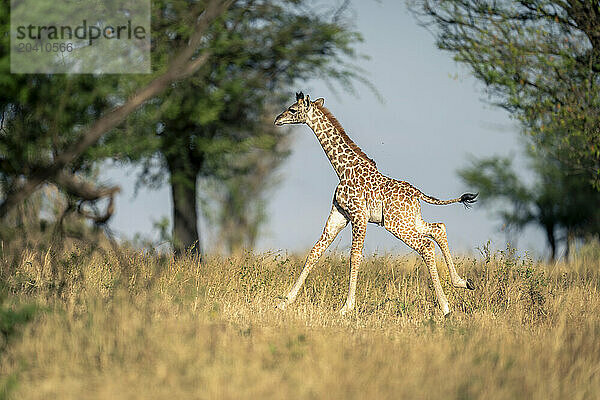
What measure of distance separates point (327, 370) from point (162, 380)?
157cm

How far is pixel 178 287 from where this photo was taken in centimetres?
1118

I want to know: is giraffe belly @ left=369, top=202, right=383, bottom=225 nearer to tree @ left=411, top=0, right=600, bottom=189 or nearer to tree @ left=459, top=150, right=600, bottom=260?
tree @ left=411, top=0, right=600, bottom=189

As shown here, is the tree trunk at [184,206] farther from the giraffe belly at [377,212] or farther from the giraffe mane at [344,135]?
the giraffe belly at [377,212]

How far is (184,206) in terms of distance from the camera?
1731 centimetres

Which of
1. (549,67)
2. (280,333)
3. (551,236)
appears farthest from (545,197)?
(280,333)

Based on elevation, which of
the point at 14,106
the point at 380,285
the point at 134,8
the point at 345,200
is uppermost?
the point at 134,8

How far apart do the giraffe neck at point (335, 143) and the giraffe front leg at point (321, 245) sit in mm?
671

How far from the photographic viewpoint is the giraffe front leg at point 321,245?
34.6ft

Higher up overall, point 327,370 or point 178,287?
point 178,287

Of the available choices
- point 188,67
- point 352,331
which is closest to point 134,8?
point 188,67

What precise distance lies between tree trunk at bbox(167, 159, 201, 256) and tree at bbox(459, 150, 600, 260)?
15.9 meters

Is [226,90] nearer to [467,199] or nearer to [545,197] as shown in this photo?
[467,199]

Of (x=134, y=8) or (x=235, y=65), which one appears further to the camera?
(x=235, y=65)

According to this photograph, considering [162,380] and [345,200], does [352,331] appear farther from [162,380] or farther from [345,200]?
[162,380]
